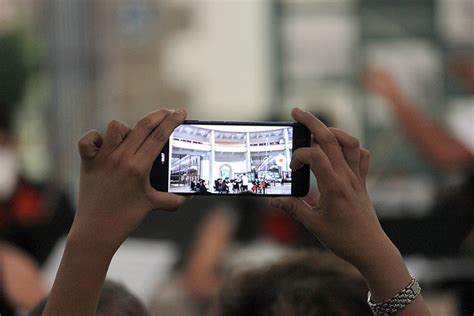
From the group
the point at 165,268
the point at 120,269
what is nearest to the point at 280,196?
the point at 120,269

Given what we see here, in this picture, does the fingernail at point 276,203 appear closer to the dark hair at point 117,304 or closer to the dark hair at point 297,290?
the dark hair at point 297,290

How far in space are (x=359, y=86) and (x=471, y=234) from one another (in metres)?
10.0

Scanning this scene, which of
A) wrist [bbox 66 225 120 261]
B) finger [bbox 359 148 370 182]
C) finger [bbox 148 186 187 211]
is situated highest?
finger [bbox 359 148 370 182]

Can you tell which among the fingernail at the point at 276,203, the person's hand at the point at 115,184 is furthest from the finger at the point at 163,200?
the fingernail at the point at 276,203

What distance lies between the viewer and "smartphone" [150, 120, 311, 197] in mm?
1396

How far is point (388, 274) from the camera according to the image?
1.33 metres

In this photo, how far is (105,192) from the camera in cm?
128

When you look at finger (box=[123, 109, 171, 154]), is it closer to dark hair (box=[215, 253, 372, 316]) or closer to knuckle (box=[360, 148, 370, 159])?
knuckle (box=[360, 148, 370, 159])

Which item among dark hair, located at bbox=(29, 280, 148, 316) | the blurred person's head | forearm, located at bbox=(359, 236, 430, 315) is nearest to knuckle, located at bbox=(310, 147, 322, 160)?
forearm, located at bbox=(359, 236, 430, 315)

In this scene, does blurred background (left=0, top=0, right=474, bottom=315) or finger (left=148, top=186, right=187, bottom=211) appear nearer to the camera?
finger (left=148, top=186, right=187, bottom=211)

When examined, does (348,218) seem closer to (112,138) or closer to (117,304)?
(112,138)

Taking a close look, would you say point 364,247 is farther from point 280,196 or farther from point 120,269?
point 120,269

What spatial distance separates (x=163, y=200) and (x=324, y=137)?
220mm

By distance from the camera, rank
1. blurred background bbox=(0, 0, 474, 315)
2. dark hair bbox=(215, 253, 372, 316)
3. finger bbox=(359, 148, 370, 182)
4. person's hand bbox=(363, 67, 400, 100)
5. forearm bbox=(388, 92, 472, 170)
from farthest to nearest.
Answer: blurred background bbox=(0, 0, 474, 315), person's hand bbox=(363, 67, 400, 100), forearm bbox=(388, 92, 472, 170), dark hair bbox=(215, 253, 372, 316), finger bbox=(359, 148, 370, 182)
